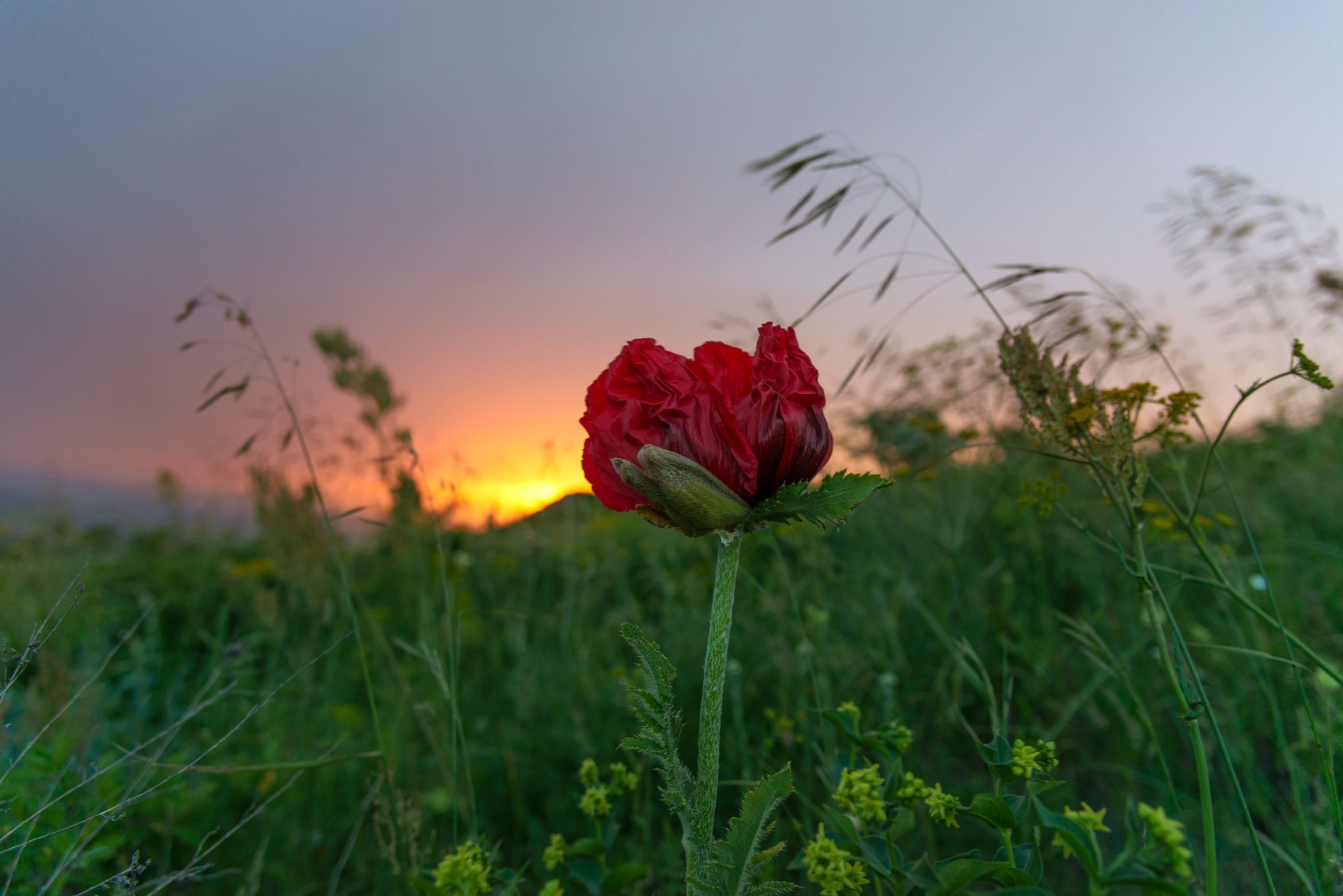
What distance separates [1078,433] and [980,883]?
4.00 ft

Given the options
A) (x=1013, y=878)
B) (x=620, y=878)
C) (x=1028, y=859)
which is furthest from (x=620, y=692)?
(x=1013, y=878)

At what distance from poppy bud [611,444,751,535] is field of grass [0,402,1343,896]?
1.45 ft

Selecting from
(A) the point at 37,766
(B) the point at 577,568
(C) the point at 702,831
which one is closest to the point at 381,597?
(B) the point at 577,568

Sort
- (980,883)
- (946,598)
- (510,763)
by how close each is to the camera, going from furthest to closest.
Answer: (946,598)
(510,763)
(980,883)

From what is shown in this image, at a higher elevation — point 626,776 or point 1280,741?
point 626,776

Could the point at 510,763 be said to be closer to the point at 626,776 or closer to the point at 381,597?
the point at 626,776

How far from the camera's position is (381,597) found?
13.7 ft

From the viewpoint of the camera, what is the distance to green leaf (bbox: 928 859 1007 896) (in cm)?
84

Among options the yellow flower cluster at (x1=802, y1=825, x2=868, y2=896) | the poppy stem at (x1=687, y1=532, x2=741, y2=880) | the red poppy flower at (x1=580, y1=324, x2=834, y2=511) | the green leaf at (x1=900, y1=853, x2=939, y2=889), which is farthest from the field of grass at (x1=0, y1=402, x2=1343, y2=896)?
the red poppy flower at (x1=580, y1=324, x2=834, y2=511)

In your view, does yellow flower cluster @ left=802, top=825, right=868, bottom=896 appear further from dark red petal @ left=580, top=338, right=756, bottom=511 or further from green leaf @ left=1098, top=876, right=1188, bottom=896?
dark red petal @ left=580, top=338, right=756, bottom=511

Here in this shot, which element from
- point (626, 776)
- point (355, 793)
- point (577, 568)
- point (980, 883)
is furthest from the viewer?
point (577, 568)

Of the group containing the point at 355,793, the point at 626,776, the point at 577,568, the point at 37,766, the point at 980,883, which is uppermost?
the point at 577,568

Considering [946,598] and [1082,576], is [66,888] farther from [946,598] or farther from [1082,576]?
[1082,576]

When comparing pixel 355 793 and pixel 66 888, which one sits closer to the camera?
pixel 66 888
